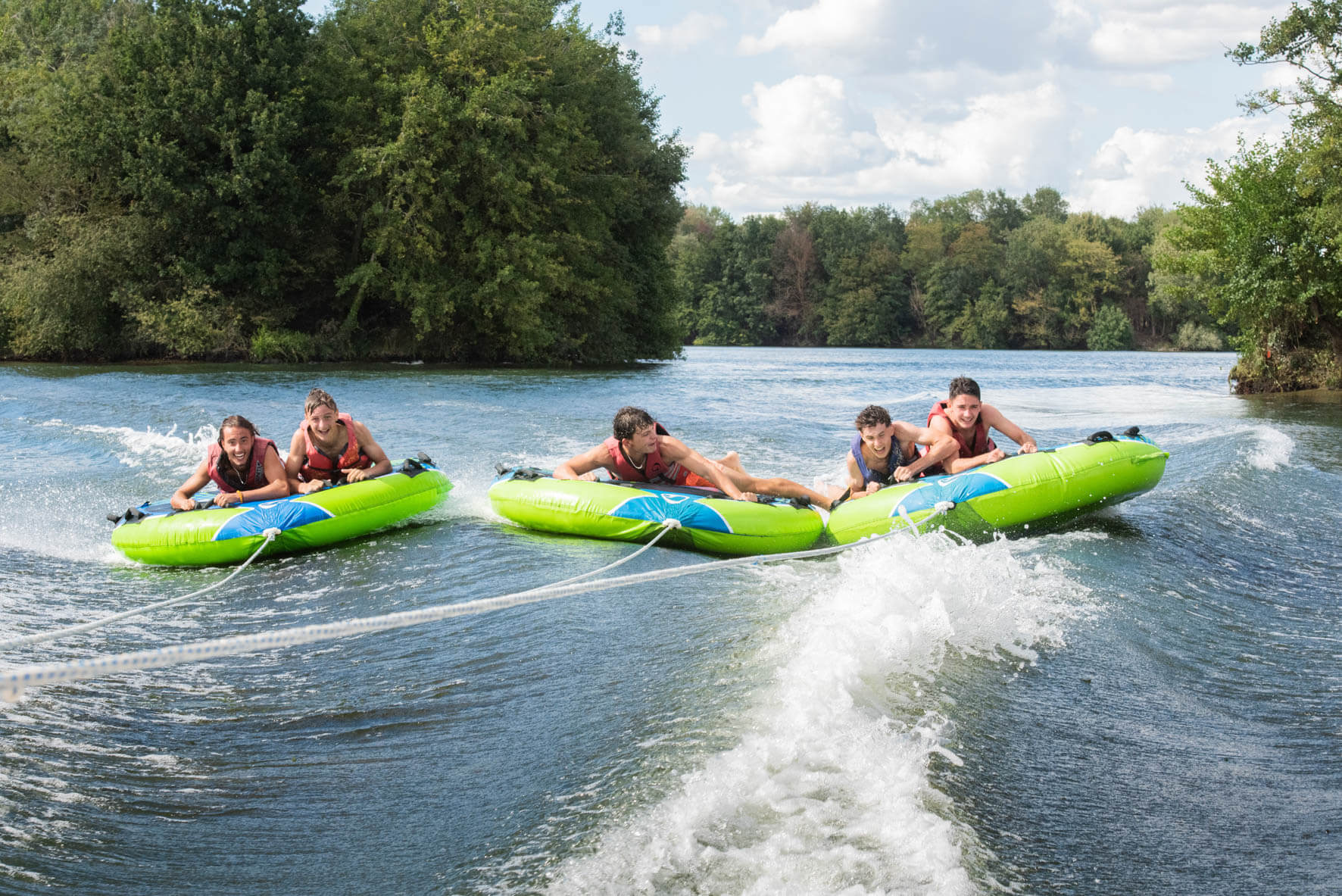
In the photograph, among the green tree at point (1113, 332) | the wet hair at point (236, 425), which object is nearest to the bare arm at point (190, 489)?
the wet hair at point (236, 425)

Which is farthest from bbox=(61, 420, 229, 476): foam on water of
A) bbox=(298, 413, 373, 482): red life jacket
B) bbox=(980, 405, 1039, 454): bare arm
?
bbox=(980, 405, 1039, 454): bare arm

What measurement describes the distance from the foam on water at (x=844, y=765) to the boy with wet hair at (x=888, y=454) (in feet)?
5.98

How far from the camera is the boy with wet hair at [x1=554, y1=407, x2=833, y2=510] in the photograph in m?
7.26

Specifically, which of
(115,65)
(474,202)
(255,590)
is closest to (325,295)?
(474,202)

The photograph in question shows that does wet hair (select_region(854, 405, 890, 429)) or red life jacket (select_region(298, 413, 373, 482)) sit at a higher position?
wet hair (select_region(854, 405, 890, 429))

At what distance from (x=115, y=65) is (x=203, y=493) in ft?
66.9

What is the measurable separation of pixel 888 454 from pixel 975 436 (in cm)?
73

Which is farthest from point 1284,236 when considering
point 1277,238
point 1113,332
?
point 1113,332

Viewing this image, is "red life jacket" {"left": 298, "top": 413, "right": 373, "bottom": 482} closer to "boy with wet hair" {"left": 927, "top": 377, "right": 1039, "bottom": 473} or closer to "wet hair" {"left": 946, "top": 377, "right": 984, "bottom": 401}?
"boy with wet hair" {"left": 927, "top": 377, "right": 1039, "bottom": 473}

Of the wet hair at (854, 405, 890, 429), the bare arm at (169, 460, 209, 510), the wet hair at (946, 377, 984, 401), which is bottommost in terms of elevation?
the bare arm at (169, 460, 209, 510)

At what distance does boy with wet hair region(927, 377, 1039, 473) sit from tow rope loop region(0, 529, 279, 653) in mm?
4457

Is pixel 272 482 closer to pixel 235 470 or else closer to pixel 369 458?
pixel 235 470

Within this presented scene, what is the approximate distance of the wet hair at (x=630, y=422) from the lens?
7.24m

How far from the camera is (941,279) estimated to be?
6131cm
